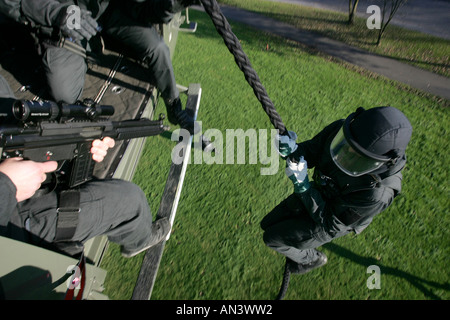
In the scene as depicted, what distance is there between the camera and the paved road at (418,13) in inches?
369

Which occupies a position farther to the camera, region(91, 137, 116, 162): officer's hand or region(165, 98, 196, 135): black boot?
region(165, 98, 196, 135): black boot

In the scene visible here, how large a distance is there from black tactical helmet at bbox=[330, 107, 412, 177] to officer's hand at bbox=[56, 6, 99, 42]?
8.46ft

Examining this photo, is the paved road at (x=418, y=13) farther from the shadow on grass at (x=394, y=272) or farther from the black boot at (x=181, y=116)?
the black boot at (x=181, y=116)

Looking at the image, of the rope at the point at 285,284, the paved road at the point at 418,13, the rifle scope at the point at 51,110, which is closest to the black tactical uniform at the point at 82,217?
the rifle scope at the point at 51,110

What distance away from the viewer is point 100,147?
8.34ft

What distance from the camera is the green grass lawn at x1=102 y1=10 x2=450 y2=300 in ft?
Answer: 10.1

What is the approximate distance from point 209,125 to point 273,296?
2760 millimetres

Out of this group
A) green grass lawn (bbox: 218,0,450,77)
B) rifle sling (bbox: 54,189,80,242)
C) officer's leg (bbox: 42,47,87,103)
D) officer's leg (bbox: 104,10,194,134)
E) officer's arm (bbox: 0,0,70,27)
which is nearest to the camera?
rifle sling (bbox: 54,189,80,242)

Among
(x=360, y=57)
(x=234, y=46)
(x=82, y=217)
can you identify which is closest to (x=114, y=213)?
(x=82, y=217)

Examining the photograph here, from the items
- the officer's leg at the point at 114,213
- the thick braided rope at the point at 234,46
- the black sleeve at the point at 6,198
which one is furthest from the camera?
the officer's leg at the point at 114,213

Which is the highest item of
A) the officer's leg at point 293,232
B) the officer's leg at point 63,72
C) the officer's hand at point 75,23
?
the officer's hand at point 75,23

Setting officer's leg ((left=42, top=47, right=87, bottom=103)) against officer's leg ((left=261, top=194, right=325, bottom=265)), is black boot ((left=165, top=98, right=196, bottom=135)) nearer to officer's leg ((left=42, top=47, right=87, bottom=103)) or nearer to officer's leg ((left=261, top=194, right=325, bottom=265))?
officer's leg ((left=42, top=47, right=87, bottom=103))

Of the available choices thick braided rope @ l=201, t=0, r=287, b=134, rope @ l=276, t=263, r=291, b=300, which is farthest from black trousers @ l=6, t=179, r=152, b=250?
thick braided rope @ l=201, t=0, r=287, b=134

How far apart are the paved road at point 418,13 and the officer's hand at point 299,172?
31.2 feet
